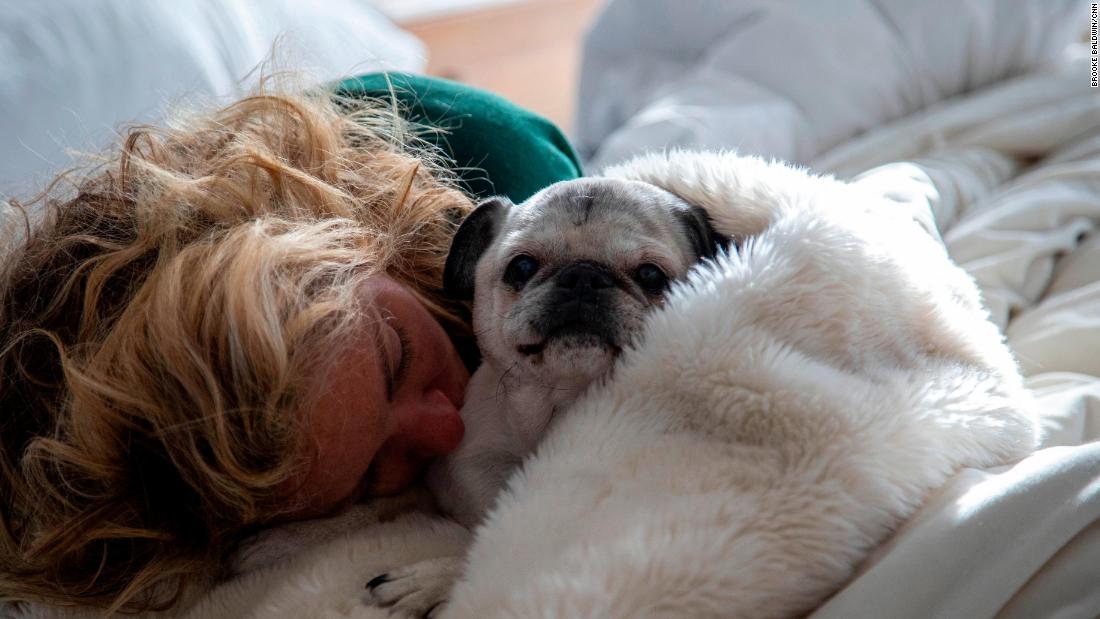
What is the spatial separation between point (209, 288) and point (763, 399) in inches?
18.8

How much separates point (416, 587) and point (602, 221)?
368 millimetres

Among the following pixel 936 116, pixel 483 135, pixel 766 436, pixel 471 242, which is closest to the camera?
pixel 766 436

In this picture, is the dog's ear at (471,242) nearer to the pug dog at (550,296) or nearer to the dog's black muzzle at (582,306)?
the pug dog at (550,296)

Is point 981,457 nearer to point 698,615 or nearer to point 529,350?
point 698,615

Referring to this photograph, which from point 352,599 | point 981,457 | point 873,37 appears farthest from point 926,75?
point 352,599

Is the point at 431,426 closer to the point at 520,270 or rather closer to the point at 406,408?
the point at 406,408

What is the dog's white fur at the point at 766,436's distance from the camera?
1.99ft

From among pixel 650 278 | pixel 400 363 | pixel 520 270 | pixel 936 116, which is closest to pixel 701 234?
pixel 650 278

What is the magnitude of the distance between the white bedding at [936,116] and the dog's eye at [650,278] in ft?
1.05

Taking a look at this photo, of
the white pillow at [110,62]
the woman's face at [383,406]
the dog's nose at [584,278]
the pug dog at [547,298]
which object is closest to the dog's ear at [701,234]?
the pug dog at [547,298]

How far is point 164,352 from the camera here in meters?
0.77

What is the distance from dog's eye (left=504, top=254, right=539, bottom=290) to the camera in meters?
0.90

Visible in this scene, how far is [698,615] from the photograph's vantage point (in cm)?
59

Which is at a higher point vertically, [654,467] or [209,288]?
[209,288]
